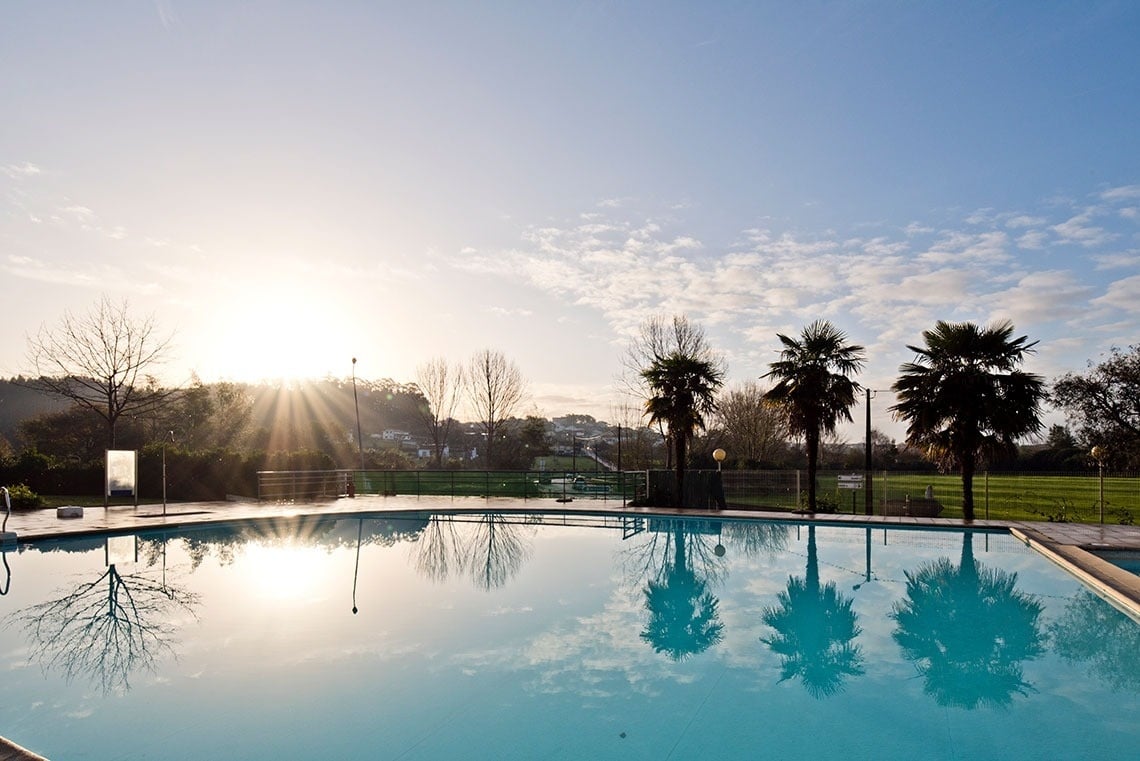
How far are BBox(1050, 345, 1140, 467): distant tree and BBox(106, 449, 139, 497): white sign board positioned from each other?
1103 inches

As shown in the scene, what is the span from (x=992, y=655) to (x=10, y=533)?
49.1 ft

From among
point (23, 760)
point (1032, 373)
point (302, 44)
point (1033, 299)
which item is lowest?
point (23, 760)

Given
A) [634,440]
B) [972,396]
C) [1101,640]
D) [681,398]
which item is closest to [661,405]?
[681,398]

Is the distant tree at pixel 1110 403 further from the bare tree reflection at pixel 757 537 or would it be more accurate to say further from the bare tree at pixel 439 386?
the bare tree at pixel 439 386

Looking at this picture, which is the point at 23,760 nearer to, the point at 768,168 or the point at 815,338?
the point at 768,168

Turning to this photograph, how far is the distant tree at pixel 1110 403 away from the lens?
2282 centimetres

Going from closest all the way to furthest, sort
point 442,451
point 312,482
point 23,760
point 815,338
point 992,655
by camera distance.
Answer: point 23,760 < point 992,655 < point 815,338 < point 312,482 < point 442,451

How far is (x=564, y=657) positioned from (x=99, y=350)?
851 inches

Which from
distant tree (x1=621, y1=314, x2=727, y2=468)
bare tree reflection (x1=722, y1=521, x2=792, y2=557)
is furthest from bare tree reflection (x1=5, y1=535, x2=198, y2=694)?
distant tree (x1=621, y1=314, x2=727, y2=468)

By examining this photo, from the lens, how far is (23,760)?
3.62 meters

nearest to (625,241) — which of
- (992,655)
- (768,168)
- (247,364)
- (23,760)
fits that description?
(768,168)

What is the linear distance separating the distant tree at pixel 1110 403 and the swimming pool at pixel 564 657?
1502cm

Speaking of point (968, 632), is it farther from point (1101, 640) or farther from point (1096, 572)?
point (1096, 572)

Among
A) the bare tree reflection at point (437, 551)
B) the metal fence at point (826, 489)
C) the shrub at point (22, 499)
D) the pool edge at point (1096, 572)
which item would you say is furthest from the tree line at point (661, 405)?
the bare tree reflection at point (437, 551)
